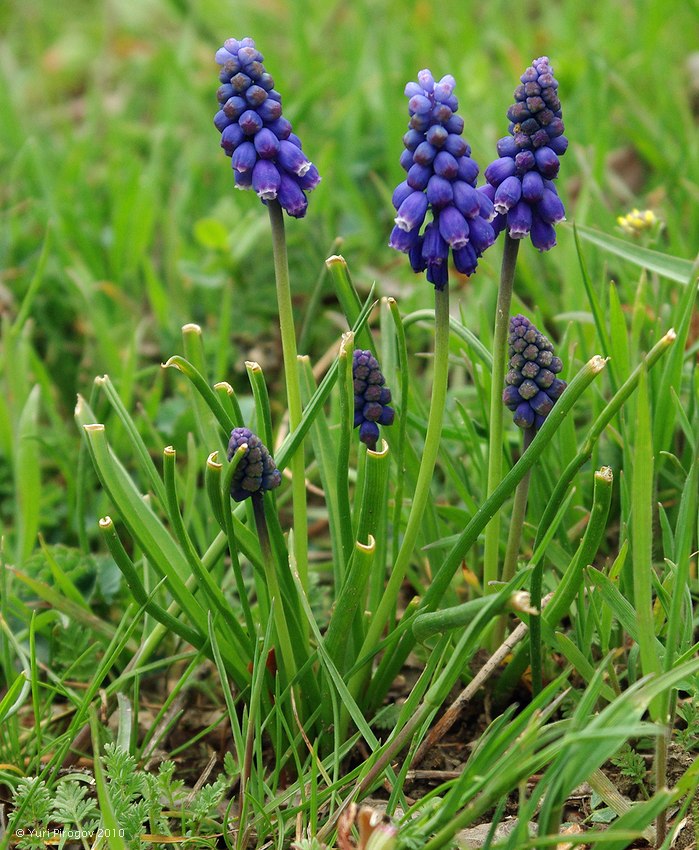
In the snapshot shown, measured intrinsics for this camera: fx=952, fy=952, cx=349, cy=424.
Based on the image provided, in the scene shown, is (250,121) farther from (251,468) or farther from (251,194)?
(251,194)

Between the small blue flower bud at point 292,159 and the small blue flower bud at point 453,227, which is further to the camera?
the small blue flower bud at point 292,159

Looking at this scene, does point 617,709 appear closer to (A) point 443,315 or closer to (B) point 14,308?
(A) point 443,315

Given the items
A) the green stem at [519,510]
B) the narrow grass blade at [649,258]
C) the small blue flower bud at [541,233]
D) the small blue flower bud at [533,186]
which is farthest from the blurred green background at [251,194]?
the small blue flower bud at [533,186]

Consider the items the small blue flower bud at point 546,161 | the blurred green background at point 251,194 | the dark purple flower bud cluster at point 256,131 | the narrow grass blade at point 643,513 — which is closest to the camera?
the narrow grass blade at point 643,513

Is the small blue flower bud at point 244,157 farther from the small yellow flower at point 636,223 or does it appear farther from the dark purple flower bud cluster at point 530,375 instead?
the small yellow flower at point 636,223

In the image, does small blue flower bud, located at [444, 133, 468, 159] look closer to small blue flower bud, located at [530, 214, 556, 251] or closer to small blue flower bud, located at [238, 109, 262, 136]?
small blue flower bud, located at [530, 214, 556, 251]

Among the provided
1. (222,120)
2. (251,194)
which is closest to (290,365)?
(222,120)

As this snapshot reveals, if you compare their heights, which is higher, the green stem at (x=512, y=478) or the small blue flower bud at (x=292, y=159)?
the small blue flower bud at (x=292, y=159)
